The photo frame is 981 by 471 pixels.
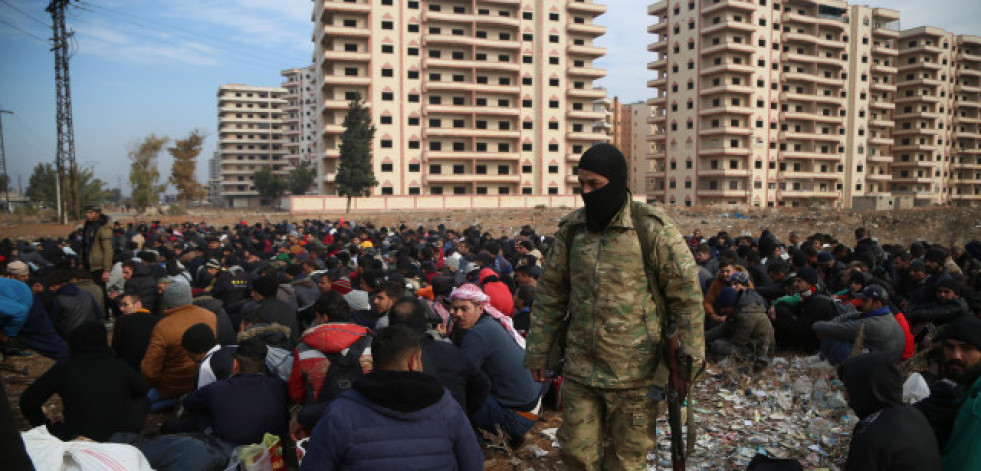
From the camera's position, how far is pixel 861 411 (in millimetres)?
2814

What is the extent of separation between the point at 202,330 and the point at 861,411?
4.51 metres

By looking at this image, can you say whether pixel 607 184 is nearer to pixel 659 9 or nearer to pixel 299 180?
pixel 659 9

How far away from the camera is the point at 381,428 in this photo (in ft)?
7.22

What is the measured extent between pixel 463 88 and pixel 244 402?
161ft

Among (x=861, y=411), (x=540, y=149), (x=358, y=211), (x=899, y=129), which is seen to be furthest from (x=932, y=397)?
(x=899, y=129)

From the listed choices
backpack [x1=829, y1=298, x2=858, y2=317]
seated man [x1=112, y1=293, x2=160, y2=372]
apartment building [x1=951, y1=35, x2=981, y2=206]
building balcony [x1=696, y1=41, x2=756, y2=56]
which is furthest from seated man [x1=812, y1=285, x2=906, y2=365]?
apartment building [x1=951, y1=35, x2=981, y2=206]

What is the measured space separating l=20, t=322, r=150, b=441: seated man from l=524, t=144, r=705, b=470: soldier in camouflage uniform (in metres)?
3.03

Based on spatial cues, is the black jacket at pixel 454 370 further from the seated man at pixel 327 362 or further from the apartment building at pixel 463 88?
the apartment building at pixel 463 88

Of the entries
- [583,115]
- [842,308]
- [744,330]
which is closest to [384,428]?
[744,330]

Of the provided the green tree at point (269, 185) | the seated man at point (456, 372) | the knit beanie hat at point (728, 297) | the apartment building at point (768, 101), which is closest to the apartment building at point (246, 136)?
the green tree at point (269, 185)

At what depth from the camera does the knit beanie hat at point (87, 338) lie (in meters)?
3.66

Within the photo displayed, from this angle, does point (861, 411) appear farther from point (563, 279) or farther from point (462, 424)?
point (462, 424)

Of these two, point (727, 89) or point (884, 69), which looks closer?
point (727, 89)

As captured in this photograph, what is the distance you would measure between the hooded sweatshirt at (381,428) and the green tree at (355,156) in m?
41.7
